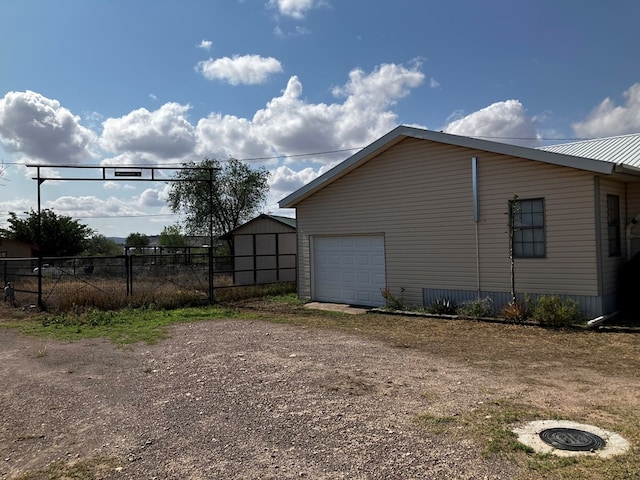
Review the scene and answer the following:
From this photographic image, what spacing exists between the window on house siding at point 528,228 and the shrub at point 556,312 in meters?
1.29

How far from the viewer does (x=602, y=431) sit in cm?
417

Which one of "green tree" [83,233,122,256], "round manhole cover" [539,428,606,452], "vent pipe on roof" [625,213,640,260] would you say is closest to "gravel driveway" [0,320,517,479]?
"round manhole cover" [539,428,606,452]

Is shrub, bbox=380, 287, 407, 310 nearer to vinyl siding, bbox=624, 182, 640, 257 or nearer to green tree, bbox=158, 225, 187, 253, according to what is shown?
vinyl siding, bbox=624, 182, 640, 257

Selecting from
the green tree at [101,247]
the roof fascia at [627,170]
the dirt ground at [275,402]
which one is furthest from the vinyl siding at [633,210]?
the green tree at [101,247]

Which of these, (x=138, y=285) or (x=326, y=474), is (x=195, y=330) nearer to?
(x=138, y=285)

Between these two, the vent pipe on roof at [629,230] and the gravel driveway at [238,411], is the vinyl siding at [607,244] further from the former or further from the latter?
the gravel driveway at [238,411]

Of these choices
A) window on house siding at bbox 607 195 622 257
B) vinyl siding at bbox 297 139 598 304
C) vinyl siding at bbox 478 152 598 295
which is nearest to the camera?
vinyl siding at bbox 478 152 598 295

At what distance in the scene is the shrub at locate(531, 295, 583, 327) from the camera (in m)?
9.28

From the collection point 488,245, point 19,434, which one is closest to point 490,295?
point 488,245

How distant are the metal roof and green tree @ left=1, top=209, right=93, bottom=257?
39.0 m

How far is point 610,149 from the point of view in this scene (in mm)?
12266

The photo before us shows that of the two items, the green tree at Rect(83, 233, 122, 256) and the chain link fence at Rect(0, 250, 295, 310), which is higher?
the green tree at Rect(83, 233, 122, 256)

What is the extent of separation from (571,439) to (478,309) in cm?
690

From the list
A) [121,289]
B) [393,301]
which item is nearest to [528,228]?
[393,301]
